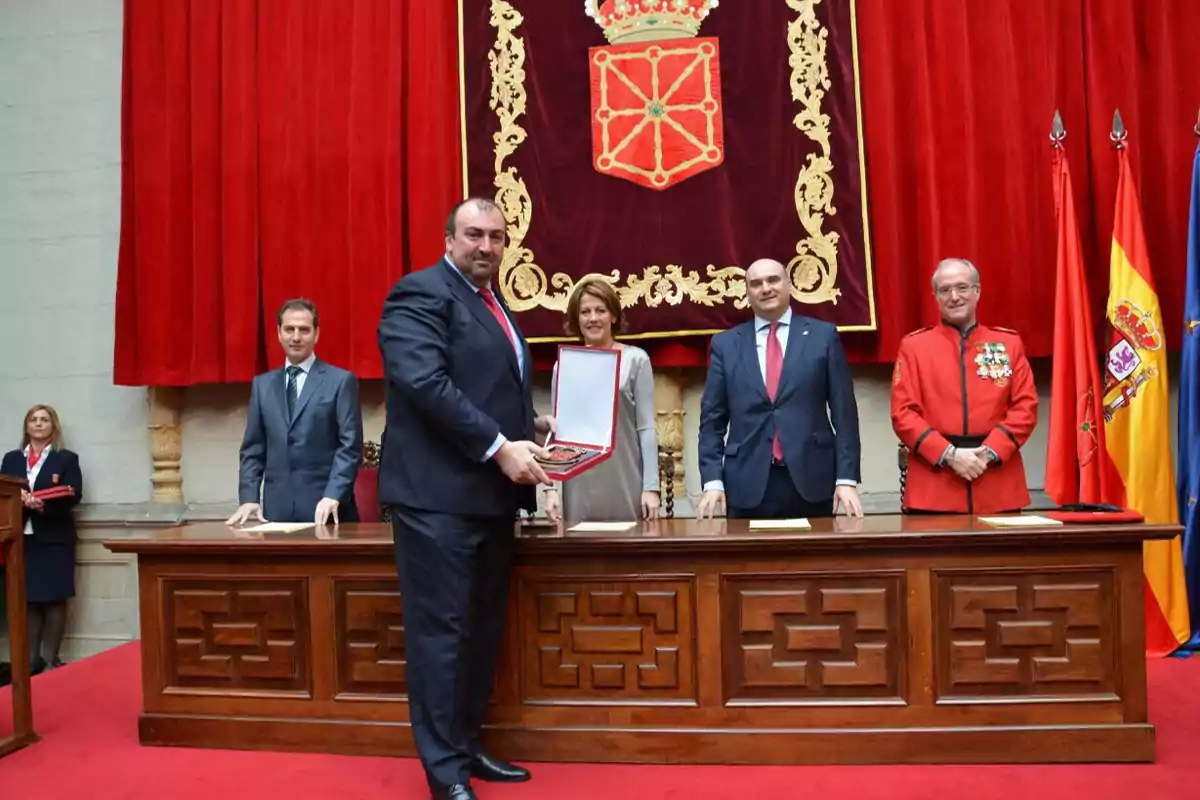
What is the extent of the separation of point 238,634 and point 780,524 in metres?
1.59

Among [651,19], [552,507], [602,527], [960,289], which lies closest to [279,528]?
[552,507]

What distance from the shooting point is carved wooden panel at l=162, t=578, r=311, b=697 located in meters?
2.72

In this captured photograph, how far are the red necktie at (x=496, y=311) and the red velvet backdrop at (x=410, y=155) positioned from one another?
202 centimetres

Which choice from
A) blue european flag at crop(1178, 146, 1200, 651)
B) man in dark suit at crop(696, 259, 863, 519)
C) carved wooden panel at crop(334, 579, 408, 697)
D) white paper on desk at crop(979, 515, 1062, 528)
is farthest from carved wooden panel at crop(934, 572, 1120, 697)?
blue european flag at crop(1178, 146, 1200, 651)

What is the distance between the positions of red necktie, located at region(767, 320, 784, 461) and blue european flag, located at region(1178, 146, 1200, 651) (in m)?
1.94

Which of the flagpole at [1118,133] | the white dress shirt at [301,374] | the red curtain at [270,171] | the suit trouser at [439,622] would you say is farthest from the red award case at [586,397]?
the flagpole at [1118,133]

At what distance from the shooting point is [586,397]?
2461 mm

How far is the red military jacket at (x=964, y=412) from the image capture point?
2.97 metres

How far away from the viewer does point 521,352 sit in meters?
2.42

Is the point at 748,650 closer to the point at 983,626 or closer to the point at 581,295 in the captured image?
the point at 983,626

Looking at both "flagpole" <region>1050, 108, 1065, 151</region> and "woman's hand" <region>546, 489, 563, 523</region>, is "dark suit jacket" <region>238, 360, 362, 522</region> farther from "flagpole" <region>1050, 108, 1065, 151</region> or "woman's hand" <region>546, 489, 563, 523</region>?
"flagpole" <region>1050, 108, 1065, 151</region>

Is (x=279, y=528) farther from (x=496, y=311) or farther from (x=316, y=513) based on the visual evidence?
(x=496, y=311)

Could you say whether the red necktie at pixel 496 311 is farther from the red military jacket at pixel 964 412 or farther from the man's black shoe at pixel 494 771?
the red military jacket at pixel 964 412

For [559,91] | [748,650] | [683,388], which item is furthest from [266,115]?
[748,650]
